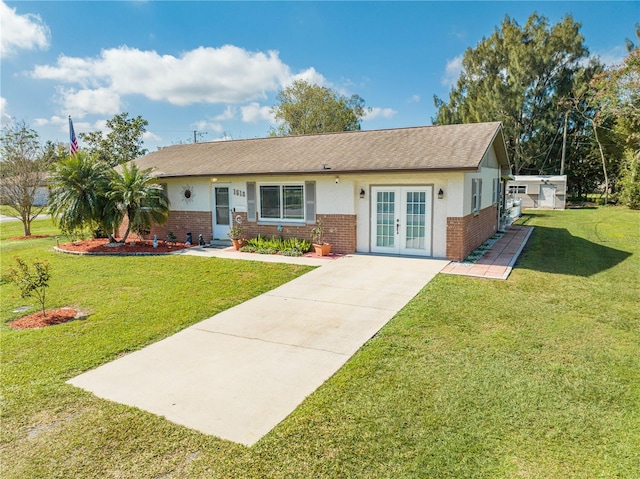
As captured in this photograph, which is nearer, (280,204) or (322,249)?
(322,249)

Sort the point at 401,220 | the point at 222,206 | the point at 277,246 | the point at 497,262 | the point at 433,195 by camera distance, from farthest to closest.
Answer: the point at 222,206 < the point at 277,246 < the point at 401,220 < the point at 433,195 < the point at 497,262

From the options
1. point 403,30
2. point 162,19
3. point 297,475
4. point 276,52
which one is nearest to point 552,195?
point 403,30

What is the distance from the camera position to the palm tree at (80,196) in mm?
13422

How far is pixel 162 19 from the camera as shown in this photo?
13.7m

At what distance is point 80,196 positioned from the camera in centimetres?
1350

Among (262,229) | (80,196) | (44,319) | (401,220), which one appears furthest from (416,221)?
(80,196)

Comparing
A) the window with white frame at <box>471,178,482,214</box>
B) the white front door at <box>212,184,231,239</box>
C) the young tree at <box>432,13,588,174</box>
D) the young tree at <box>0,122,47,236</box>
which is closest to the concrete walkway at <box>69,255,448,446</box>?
the window with white frame at <box>471,178,482,214</box>

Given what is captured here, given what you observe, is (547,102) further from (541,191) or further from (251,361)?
(251,361)

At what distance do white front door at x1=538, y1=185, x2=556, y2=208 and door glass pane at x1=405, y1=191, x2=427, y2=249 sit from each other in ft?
83.1

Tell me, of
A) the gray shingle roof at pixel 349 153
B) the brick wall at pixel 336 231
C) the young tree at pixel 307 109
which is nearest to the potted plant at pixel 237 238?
the brick wall at pixel 336 231

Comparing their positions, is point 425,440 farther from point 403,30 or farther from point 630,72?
point 630,72

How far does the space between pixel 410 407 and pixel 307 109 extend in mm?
39732

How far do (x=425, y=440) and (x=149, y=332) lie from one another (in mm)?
4408

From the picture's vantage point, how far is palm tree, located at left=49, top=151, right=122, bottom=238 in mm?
13422
